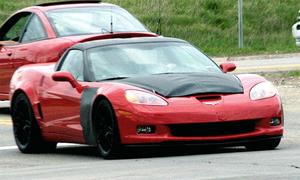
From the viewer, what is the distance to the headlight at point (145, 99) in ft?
36.9

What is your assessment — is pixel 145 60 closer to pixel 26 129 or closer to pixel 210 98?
pixel 210 98

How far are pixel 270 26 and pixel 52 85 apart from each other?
27.8m

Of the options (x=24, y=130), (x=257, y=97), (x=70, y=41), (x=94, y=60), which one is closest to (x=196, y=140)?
(x=257, y=97)

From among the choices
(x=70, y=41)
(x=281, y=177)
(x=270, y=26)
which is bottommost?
(x=270, y=26)

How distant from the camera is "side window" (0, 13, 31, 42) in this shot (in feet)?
58.6

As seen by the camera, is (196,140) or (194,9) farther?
(194,9)

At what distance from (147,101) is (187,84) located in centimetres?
47

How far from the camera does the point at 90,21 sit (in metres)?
16.8

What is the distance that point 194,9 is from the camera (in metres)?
42.1

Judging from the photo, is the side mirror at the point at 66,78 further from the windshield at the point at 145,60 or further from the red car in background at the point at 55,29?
the red car in background at the point at 55,29

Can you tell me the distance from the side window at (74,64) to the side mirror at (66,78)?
162 mm

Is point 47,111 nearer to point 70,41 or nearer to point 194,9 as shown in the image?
point 70,41

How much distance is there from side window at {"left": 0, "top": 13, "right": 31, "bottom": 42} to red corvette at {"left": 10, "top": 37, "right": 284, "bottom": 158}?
16.1 feet

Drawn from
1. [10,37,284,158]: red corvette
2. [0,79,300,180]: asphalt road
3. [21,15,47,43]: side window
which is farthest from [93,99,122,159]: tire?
[21,15,47,43]: side window
